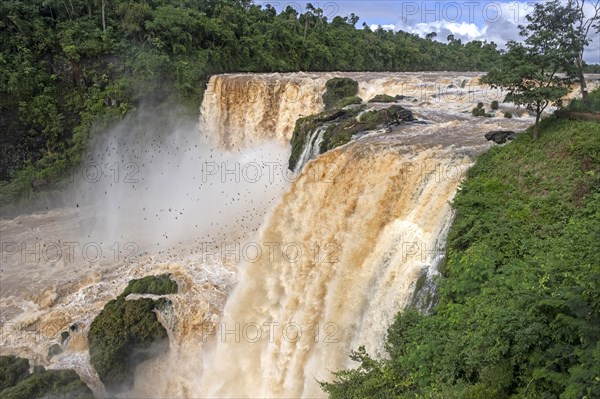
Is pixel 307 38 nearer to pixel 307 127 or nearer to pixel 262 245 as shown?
pixel 307 127

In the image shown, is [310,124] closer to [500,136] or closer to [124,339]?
[500,136]

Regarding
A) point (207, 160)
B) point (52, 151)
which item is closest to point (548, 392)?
point (207, 160)

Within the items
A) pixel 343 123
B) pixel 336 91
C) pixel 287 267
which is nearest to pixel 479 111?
pixel 343 123

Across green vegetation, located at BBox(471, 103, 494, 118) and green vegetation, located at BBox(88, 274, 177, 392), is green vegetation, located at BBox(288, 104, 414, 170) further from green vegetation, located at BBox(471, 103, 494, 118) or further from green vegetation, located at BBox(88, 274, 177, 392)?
green vegetation, located at BBox(88, 274, 177, 392)

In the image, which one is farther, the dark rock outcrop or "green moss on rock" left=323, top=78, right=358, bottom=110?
"green moss on rock" left=323, top=78, right=358, bottom=110

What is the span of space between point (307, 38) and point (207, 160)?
2082 cm

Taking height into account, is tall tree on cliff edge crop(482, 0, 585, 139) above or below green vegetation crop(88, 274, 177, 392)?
above

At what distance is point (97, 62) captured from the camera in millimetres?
27797

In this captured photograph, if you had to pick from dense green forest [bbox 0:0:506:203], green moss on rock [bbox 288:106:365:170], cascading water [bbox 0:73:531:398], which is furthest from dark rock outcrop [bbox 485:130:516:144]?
dense green forest [bbox 0:0:506:203]

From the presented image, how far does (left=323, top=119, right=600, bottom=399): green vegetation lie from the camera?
520 cm

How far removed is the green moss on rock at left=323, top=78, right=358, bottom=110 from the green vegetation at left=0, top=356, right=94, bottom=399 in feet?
49.1

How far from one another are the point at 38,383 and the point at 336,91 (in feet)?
52.8

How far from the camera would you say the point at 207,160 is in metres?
25.4

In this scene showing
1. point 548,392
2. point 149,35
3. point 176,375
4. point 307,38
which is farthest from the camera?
point 307,38
